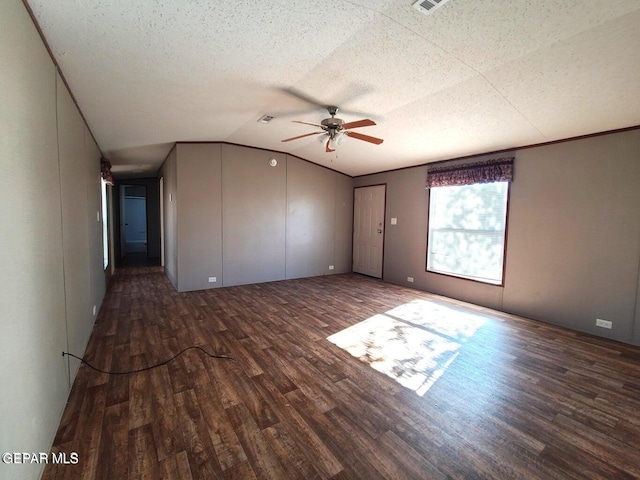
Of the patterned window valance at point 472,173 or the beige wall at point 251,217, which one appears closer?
the patterned window valance at point 472,173

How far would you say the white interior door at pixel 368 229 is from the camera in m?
6.01

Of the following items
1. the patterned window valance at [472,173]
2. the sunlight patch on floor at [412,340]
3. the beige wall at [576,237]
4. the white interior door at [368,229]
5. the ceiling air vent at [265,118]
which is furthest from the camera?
the white interior door at [368,229]

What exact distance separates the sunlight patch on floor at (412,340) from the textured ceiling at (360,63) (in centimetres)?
247

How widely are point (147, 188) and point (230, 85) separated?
7049 mm

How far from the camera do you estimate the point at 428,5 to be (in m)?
1.62

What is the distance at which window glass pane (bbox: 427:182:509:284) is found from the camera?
411 centimetres

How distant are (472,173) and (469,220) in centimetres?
75

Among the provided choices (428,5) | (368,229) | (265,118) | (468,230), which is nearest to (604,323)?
(468,230)

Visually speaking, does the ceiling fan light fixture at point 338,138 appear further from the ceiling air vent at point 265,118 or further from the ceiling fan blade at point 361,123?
the ceiling air vent at point 265,118

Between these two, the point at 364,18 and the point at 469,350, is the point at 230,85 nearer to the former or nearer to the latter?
the point at 364,18

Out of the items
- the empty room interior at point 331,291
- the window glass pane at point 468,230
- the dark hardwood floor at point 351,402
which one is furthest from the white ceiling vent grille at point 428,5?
the window glass pane at point 468,230

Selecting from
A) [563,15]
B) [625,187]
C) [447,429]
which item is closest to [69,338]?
[447,429]

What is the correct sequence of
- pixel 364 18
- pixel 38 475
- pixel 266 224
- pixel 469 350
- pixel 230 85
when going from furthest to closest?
pixel 266 224, pixel 469 350, pixel 230 85, pixel 364 18, pixel 38 475

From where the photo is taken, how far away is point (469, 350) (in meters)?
2.77
